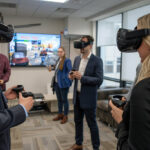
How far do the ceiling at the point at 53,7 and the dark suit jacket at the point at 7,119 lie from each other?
125 inches

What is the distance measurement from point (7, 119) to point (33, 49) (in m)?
4.51

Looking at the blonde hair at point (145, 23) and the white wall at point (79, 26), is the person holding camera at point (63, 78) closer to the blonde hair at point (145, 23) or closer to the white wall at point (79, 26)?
the white wall at point (79, 26)

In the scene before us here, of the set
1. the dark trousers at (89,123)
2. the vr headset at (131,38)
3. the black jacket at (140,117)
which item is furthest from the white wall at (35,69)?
the black jacket at (140,117)

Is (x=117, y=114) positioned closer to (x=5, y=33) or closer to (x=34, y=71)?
(x=5, y=33)

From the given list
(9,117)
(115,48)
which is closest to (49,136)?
(9,117)

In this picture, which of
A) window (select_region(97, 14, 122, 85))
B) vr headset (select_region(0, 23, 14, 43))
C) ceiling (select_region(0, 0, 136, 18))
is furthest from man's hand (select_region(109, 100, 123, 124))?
window (select_region(97, 14, 122, 85))

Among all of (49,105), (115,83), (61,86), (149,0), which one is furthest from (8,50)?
(149,0)

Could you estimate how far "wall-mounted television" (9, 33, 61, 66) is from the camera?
5211 millimetres

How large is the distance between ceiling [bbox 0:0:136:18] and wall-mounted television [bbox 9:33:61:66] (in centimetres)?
66

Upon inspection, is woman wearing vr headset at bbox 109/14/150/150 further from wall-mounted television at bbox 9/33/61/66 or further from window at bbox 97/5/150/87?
wall-mounted television at bbox 9/33/61/66

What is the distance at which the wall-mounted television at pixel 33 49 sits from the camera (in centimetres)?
521

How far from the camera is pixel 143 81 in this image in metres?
0.75

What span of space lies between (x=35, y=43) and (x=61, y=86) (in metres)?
2.21

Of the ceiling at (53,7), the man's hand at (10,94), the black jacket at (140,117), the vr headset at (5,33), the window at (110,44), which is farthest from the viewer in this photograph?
the window at (110,44)
